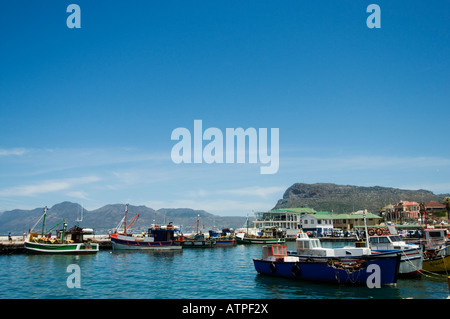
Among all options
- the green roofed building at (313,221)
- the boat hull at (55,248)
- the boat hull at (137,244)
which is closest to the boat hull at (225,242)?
the boat hull at (137,244)

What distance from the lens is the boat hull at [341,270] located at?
84.7ft

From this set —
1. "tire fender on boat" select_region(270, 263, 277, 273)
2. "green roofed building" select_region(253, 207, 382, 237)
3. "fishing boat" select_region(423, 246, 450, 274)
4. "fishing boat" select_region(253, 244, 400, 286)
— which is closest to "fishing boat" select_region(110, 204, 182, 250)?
"tire fender on boat" select_region(270, 263, 277, 273)

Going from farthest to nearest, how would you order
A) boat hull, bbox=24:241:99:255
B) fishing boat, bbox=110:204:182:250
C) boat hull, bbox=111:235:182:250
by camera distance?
fishing boat, bbox=110:204:182:250 → boat hull, bbox=111:235:182:250 → boat hull, bbox=24:241:99:255

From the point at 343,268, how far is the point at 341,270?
0.24 m

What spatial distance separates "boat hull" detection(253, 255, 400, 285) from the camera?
84.7 feet

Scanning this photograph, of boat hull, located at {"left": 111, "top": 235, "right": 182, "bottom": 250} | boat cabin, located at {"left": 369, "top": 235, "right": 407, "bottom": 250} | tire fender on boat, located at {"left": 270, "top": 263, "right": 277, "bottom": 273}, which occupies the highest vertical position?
boat cabin, located at {"left": 369, "top": 235, "right": 407, "bottom": 250}

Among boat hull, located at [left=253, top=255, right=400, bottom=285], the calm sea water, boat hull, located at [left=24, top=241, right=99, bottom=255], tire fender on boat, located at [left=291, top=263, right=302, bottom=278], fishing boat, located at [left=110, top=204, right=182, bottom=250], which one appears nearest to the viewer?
the calm sea water

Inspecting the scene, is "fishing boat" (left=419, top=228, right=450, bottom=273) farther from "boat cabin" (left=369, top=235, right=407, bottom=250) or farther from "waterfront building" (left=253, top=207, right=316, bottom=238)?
"waterfront building" (left=253, top=207, right=316, bottom=238)

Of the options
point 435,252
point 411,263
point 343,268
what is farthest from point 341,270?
point 435,252

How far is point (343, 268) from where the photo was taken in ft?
87.5

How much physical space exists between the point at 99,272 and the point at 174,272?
8692mm

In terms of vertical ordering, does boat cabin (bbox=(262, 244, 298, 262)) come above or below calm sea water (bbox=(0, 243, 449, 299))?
above
